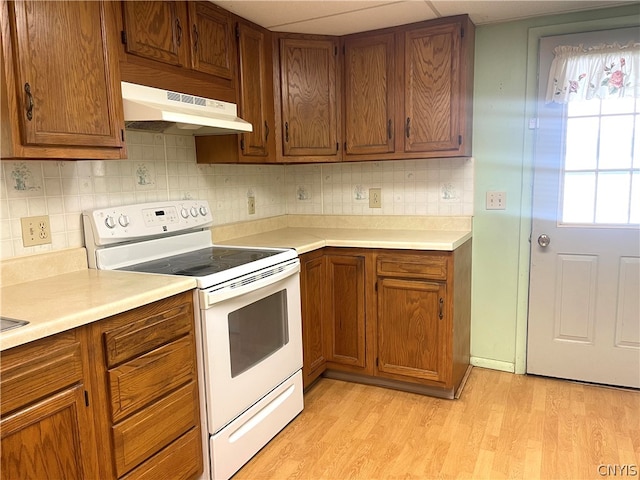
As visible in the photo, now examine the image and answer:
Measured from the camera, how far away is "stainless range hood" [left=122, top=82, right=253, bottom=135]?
1787mm

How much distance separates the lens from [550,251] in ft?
8.92

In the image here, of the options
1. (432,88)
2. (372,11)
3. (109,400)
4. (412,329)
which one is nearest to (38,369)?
(109,400)

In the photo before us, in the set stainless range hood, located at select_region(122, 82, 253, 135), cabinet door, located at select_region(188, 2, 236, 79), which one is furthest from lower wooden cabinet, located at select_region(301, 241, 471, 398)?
cabinet door, located at select_region(188, 2, 236, 79)

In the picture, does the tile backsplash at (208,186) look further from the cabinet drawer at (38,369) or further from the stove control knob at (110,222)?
the cabinet drawer at (38,369)

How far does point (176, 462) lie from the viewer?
67.9 inches

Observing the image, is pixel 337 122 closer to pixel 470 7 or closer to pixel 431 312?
pixel 470 7

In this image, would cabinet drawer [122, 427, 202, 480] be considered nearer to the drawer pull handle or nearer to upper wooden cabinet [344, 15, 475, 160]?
the drawer pull handle

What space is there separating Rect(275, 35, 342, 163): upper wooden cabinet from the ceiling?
115 millimetres

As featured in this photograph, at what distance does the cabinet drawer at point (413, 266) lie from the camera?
2453 mm

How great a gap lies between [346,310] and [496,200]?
1.11 meters

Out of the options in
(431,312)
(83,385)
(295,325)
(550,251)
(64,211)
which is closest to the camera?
(83,385)

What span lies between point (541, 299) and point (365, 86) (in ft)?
5.33

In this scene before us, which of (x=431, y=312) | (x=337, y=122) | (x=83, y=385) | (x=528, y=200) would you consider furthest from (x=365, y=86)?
(x=83, y=385)

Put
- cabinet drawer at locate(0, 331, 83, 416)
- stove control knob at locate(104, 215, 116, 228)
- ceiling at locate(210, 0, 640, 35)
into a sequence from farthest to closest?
ceiling at locate(210, 0, 640, 35)
stove control knob at locate(104, 215, 116, 228)
cabinet drawer at locate(0, 331, 83, 416)
